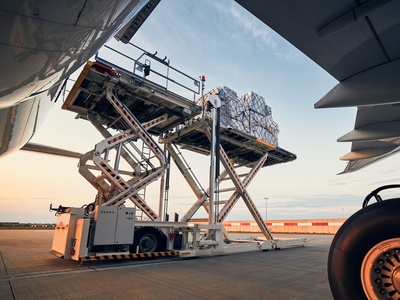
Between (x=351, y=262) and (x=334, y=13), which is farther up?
(x=334, y=13)

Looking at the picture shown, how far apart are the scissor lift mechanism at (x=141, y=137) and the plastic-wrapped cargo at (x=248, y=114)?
586 millimetres

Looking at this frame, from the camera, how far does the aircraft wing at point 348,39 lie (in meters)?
2.19

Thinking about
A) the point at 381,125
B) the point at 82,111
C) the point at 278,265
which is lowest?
the point at 278,265

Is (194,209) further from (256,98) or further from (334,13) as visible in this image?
(334,13)

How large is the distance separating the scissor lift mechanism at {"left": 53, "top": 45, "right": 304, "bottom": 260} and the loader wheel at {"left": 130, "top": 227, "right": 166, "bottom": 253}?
252mm

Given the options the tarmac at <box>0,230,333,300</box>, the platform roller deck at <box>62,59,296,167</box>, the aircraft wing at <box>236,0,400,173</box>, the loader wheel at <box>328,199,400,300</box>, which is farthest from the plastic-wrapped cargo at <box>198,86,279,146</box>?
the loader wheel at <box>328,199,400,300</box>

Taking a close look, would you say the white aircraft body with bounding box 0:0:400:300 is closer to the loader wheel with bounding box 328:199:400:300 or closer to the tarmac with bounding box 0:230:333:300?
the loader wheel with bounding box 328:199:400:300

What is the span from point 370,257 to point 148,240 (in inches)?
280

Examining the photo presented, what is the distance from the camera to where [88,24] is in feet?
5.29

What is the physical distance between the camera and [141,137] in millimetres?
9008

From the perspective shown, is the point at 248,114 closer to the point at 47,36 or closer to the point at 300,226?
the point at 47,36

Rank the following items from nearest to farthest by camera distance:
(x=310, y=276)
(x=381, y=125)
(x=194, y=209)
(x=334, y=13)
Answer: (x=334, y=13), (x=381, y=125), (x=310, y=276), (x=194, y=209)

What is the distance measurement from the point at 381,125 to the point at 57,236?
28.3ft

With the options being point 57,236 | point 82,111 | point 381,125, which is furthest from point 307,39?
point 82,111
